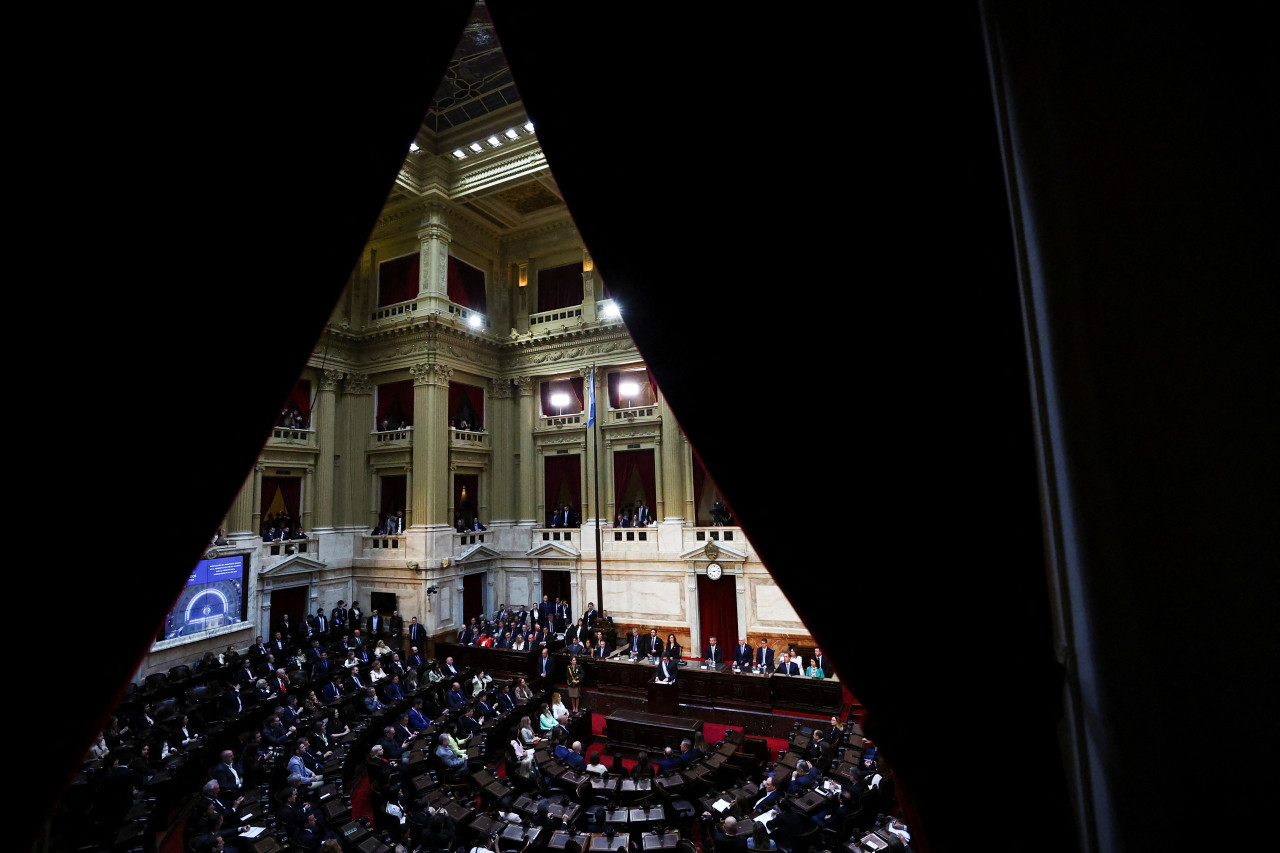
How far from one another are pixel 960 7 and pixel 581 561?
1583 centimetres

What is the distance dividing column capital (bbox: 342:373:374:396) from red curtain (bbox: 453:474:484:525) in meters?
3.81

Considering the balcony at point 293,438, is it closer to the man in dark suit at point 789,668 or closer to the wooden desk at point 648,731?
the wooden desk at point 648,731

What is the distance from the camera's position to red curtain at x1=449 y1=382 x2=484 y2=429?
16.5 m

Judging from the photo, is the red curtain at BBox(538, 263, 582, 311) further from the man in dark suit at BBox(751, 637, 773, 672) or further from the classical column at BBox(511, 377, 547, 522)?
the man in dark suit at BBox(751, 637, 773, 672)

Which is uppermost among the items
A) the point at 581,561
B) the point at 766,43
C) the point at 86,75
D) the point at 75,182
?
the point at 766,43

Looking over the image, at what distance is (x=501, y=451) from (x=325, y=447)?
4986mm

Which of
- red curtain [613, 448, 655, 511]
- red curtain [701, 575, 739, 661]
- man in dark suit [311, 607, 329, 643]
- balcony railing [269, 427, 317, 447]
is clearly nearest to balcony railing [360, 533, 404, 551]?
man in dark suit [311, 607, 329, 643]

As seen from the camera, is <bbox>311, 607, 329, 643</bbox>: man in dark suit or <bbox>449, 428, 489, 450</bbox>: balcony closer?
<bbox>311, 607, 329, 643</bbox>: man in dark suit

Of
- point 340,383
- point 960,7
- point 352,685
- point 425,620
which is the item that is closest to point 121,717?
point 352,685

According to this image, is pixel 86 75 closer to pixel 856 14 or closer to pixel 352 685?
pixel 856 14

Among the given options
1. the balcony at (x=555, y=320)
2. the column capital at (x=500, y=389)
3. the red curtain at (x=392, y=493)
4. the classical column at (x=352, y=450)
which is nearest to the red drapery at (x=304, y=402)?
the classical column at (x=352, y=450)

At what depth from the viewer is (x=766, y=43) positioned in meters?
1.78

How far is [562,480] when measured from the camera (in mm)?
17688

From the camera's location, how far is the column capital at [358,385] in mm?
16531
